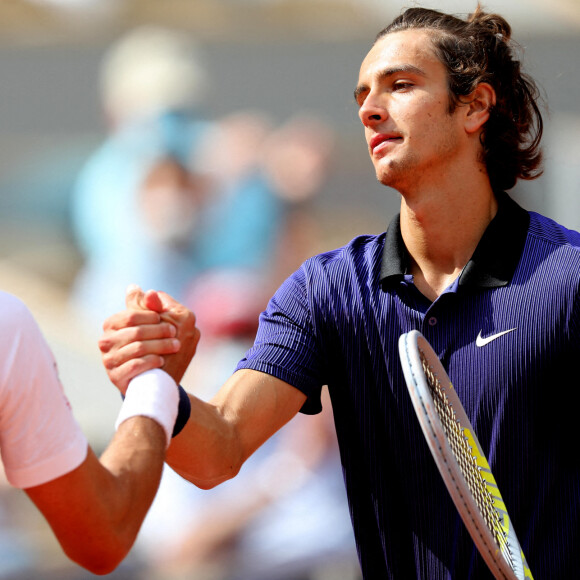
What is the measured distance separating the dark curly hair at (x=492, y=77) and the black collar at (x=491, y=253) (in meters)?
0.21

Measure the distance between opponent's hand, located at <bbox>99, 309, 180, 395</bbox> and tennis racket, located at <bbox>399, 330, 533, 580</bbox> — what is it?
67 cm

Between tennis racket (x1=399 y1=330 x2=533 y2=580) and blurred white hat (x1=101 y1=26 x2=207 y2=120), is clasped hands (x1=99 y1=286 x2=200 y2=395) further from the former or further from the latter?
blurred white hat (x1=101 y1=26 x2=207 y2=120)

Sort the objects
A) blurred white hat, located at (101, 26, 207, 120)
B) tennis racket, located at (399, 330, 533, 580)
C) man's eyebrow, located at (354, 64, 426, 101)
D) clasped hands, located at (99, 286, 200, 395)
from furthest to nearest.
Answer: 1. blurred white hat, located at (101, 26, 207, 120)
2. man's eyebrow, located at (354, 64, 426, 101)
3. clasped hands, located at (99, 286, 200, 395)
4. tennis racket, located at (399, 330, 533, 580)

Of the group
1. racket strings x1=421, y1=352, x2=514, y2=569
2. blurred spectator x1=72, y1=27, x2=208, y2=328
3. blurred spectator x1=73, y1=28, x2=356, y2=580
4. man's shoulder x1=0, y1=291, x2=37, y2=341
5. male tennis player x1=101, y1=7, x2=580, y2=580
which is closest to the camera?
man's shoulder x1=0, y1=291, x2=37, y2=341

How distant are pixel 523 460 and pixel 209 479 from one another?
2.87 ft

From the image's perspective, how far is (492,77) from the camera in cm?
343

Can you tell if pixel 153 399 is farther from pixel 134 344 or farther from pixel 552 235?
pixel 552 235

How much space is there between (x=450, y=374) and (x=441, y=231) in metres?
0.46

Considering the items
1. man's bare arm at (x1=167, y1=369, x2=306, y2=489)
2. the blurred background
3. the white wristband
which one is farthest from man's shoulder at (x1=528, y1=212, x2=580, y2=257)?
the blurred background

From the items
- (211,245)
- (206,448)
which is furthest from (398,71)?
(211,245)

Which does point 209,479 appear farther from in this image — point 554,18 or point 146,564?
point 554,18

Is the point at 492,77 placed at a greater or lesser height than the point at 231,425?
greater

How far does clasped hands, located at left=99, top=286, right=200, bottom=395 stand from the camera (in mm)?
2680

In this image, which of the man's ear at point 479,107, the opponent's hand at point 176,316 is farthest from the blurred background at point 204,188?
the opponent's hand at point 176,316
